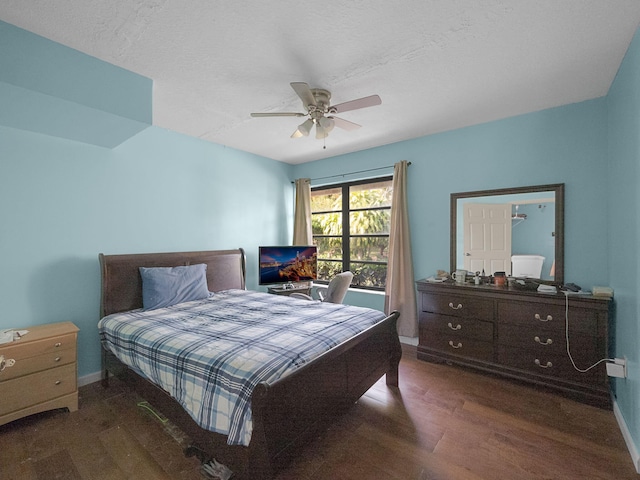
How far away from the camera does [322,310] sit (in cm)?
270

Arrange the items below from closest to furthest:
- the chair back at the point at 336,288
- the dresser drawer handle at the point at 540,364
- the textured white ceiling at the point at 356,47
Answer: the textured white ceiling at the point at 356,47
the dresser drawer handle at the point at 540,364
the chair back at the point at 336,288

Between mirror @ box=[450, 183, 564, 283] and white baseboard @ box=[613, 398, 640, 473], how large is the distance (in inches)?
42.6

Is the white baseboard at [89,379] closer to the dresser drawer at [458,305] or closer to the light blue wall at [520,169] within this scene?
the light blue wall at [520,169]

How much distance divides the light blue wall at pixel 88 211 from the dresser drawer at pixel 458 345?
2.76 metres

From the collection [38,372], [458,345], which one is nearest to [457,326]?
[458,345]

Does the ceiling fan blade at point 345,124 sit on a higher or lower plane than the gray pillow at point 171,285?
higher

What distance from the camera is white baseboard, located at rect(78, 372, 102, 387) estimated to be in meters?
2.69

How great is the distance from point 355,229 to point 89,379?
A: 3540 millimetres

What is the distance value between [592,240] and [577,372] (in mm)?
1163

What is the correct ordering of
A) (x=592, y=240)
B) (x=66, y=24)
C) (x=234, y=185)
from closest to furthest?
1. (x=66, y=24)
2. (x=592, y=240)
3. (x=234, y=185)

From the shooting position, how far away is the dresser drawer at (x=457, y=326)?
2.81m

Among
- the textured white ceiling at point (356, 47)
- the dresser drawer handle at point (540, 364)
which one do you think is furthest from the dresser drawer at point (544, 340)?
the textured white ceiling at point (356, 47)

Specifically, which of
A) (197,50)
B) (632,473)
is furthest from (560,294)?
(197,50)

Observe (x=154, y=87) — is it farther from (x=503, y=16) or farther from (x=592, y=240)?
(x=592, y=240)
